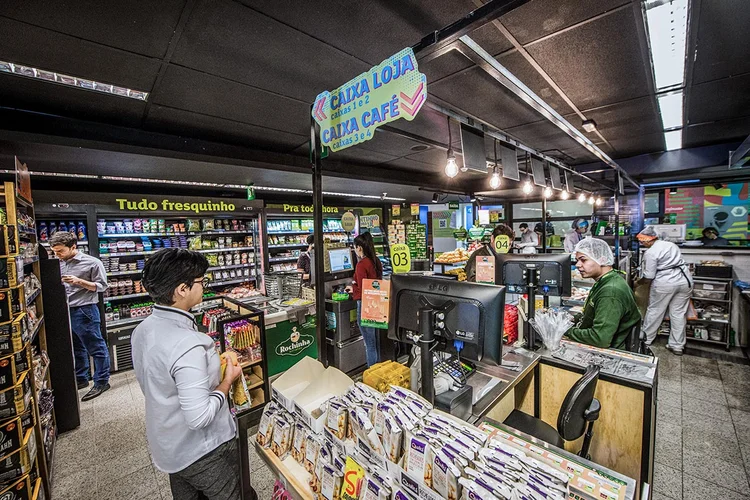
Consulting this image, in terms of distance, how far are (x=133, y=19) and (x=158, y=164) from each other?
2561mm

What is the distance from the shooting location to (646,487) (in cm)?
146

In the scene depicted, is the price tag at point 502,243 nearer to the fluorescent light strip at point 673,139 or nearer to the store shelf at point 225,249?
the fluorescent light strip at point 673,139

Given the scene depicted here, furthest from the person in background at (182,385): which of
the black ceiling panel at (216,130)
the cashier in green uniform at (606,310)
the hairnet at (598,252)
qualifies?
the hairnet at (598,252)

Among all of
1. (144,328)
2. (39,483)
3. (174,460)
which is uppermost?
(144,328)

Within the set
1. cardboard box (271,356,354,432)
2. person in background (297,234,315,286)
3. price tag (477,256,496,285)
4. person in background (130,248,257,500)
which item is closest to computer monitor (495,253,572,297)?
price tag (477,256,496,285)

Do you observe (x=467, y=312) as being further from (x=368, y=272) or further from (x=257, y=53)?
(x=368, y=272)

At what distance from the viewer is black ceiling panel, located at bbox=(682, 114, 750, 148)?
14.2ft

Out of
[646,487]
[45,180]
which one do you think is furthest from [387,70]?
[45,180]

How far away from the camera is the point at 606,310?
236 cm

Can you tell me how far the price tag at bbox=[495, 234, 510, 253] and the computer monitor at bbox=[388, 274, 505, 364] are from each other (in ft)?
11.5

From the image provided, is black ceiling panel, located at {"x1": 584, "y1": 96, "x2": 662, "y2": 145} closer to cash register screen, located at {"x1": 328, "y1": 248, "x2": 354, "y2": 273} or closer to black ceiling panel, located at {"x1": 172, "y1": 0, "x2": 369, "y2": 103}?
black ceiling panel, located at {"x1": 172, "y1": 0, "x2": 369, "y2": 103}

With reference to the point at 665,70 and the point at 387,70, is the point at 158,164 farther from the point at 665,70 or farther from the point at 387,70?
the point at 665,70

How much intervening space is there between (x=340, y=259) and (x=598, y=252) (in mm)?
3086

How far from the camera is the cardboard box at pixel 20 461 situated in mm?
2031
